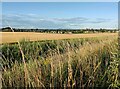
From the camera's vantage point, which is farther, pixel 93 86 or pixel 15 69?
pixel 15 69

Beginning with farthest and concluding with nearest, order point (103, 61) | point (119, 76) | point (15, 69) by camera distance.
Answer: point (103, 61), point (15, 69), point (119, 76)

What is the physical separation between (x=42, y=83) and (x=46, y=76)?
0.31 metres

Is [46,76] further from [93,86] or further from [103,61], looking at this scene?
[103,61]

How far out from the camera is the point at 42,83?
522cm

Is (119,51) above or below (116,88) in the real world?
above

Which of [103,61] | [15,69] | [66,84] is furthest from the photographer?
[103,61]

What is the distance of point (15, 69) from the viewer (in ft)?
20.2

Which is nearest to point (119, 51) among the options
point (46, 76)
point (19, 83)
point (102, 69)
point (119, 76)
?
point (119, 76)

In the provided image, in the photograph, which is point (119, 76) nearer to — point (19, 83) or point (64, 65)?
point (64, 65)

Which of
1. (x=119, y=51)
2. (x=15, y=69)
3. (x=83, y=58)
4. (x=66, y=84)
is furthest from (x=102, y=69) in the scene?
(x=15, y=69)

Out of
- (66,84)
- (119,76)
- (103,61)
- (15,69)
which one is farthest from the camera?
(103,61)

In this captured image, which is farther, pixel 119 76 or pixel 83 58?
pixel 83 58

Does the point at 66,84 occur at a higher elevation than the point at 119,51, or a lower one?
lower

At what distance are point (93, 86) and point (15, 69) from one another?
166 cm
